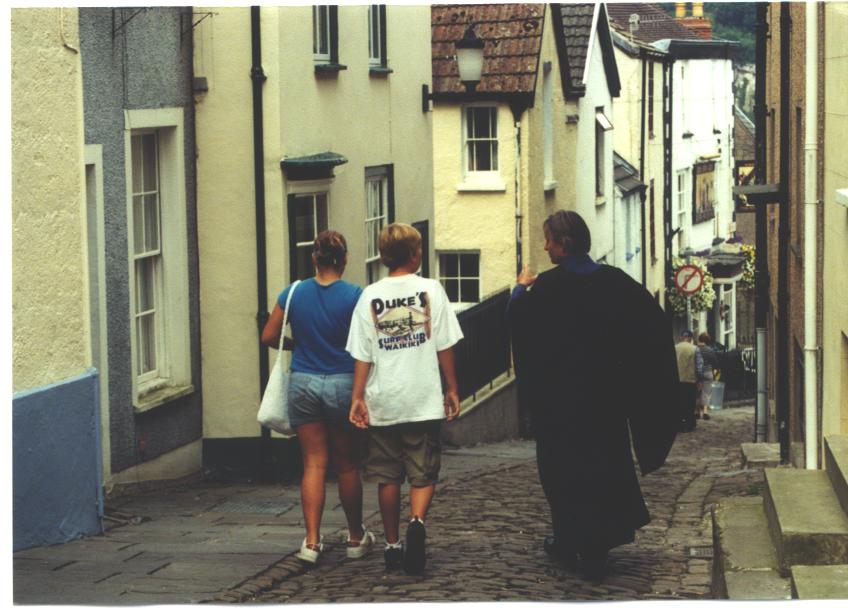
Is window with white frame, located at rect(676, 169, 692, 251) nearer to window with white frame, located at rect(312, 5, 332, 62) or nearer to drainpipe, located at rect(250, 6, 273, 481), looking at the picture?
window with white frame, located at rect(312, 5, 332, 62)

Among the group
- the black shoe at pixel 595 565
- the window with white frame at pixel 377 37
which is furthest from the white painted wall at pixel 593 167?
the black shoe at pixel 595 565

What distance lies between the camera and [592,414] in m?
7.03

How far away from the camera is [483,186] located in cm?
2261

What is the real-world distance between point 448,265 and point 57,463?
1542 centimetres

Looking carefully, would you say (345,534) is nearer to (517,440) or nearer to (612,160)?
(517,440)

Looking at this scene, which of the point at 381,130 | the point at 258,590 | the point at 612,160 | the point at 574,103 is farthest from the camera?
the point at 612,160

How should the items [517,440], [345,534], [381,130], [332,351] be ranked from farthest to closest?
[517,440] → [381,130] → [345,534] → [332,351]

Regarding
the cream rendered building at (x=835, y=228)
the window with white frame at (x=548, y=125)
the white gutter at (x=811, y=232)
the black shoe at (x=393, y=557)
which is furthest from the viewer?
the window with white frame at (x=548, y=125)

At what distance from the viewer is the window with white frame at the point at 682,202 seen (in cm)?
3900

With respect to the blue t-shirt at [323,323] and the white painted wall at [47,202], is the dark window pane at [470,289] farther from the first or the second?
the blue t-shirt at [323,323]

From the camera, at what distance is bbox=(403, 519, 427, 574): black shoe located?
6945 mm

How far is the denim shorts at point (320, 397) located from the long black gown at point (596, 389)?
0.87 metres

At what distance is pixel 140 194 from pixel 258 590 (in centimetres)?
477

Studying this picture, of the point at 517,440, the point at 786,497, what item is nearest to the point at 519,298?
the point at 786,497
